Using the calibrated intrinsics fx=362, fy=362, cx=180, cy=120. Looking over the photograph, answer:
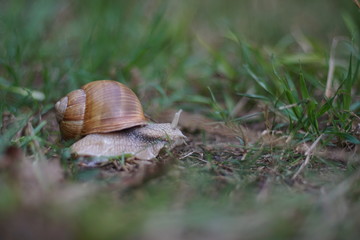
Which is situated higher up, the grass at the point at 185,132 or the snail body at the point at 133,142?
the grass at the point at 185,132

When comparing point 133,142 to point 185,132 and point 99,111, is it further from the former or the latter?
point 185,132

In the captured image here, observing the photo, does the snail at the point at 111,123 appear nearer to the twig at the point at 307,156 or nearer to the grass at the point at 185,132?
the grass at the point at 185,132

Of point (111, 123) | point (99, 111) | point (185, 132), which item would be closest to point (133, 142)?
point (111, 123)

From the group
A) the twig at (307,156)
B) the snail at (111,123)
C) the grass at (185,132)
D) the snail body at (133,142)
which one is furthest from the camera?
the snail at (111,123)

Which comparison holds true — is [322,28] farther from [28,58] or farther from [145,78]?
[28,58]

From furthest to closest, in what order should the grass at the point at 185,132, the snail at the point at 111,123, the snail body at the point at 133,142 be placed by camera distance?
the snail at the point at 111,123
the snail body at the point at 133,142
the grass at the point at 185,132

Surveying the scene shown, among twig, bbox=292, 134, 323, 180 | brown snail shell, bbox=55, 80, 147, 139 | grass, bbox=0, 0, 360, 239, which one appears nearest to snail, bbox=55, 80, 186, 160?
brown snail shell, bbox=55, 80, 147, 139

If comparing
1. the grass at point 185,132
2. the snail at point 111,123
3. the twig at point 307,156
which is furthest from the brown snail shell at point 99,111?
the twig at point 307,156

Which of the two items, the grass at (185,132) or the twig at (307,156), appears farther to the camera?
the twig at (307,156)
